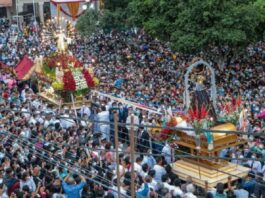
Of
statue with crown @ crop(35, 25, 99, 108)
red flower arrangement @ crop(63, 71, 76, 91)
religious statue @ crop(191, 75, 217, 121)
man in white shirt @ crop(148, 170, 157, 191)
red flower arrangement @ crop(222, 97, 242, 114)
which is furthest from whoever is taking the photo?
statue with crown @ crop(35, 25, 99, 108)

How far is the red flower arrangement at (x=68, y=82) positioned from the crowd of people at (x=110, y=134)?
87 cm

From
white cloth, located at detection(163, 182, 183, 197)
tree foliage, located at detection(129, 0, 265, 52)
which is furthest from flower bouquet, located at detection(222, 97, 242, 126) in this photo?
tree foliage, located at detection(129, 0, 265, 52)

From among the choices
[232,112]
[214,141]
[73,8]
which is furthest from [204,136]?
[73,8]

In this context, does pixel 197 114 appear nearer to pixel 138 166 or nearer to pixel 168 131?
pixel 168 131

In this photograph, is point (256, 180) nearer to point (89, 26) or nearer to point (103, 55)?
point (103, 55)

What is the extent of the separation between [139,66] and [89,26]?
241 inches

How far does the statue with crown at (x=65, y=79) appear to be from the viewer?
1780 cm

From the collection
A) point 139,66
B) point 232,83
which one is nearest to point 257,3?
point 232,83

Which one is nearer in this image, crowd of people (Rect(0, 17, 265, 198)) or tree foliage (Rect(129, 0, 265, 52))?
crowd of people (Rect(0, 17, 265, 198))

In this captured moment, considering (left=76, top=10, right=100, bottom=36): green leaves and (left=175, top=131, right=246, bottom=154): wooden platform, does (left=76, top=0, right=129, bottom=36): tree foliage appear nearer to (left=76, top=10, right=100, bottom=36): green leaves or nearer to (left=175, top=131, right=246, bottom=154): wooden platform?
(left=76, top=10, right=100, bottom=36): green leaves

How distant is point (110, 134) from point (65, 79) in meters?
4.93

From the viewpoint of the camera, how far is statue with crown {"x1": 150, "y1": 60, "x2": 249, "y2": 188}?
1223 centimetres

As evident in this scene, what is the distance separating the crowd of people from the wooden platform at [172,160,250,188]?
0.28 metres

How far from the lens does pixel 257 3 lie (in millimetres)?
23375
